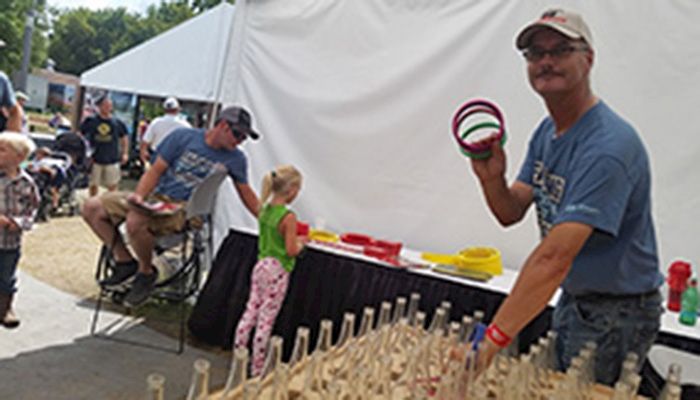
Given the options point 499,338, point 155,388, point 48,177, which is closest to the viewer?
point 155,388

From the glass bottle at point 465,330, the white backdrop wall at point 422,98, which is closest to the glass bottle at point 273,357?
the glass bottle at point 465,330

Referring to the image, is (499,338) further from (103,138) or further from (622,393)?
(103,138)

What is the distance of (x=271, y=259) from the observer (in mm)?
2984

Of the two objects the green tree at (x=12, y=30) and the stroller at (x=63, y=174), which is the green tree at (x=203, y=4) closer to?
the green tree at (x=12, y=30)

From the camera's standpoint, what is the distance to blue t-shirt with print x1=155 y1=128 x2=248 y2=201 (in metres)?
3.50

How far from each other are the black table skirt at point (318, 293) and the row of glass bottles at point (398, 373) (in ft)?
4.28

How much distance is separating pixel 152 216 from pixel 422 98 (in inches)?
80.4

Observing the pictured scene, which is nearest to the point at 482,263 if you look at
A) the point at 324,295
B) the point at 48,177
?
the point at 324,295

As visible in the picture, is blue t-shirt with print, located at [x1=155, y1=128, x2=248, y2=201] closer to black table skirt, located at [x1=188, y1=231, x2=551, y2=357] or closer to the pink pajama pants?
black table skirt, located at [x1=188, y1=231, x2=551, y2=357]

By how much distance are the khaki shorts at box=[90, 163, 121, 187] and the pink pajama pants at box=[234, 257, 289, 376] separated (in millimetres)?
4945

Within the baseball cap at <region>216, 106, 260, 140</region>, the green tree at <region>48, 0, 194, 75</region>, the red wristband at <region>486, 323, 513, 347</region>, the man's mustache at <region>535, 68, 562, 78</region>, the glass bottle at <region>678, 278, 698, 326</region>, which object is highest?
the green tree at <region>48, 0, 194, 75</region>

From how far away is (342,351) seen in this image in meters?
1.30

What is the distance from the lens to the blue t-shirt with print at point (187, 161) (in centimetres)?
350

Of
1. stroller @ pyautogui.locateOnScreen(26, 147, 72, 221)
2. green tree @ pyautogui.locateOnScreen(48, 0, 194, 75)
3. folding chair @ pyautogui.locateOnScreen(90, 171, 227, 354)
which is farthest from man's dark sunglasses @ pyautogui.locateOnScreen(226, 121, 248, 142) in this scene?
green tree @ pyautogui.locateOnScreen(48, 0, 194, 75)
